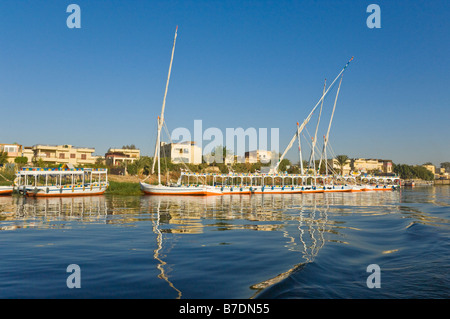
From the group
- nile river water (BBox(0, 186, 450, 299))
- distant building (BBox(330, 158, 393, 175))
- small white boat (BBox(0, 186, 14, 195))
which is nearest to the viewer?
nile river water (BBox(0, 186, 450, 299))

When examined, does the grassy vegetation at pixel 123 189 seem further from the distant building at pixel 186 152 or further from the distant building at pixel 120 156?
the distant building at pixel 186 152

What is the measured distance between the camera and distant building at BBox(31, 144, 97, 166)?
8962 cm

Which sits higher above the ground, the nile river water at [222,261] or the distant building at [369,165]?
the distant building at [369,165]

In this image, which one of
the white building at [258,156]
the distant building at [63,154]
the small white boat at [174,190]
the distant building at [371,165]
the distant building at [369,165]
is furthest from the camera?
the distant building at [371,165]

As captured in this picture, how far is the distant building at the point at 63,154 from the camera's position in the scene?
294 feet

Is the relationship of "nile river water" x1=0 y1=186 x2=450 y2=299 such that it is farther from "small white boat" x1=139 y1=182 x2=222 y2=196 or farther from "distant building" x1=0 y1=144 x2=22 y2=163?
"distant building" x1=0 y1=144 x2=22 y2=163

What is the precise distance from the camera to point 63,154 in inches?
3627

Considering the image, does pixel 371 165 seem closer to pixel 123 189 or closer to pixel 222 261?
pixel 123 189

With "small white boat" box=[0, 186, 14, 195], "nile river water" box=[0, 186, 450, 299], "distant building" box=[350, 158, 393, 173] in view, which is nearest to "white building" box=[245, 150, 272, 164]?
"distant building" box=[350, 158, 393, 173]
